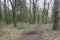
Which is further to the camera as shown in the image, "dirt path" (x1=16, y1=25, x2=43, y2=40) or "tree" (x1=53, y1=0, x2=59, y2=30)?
"tree" (x1=53, y1=0, x2=59, y2=30)

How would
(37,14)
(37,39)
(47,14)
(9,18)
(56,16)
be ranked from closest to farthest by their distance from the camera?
(37,39) → (56,16) → (9,18) → (47,14) → (37,14)

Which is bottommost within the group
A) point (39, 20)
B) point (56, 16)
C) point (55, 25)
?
point (39, 20)

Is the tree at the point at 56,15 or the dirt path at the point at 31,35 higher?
the tree at the point at 56,15

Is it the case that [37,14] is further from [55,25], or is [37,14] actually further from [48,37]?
[48,37]

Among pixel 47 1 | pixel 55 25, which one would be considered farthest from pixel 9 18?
pixel 55 25

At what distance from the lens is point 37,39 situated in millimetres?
7285

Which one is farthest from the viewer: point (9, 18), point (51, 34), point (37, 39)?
point (9, 18)

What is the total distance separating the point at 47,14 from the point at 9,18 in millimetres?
5018

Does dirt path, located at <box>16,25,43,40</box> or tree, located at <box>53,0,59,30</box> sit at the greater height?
tree, located at <box>53,0,59,30</box>

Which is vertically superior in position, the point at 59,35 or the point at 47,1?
the point at 47,1

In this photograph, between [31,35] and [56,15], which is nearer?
[31,35]

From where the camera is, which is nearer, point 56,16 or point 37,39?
point 37,39

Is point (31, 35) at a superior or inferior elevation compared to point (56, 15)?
inferior

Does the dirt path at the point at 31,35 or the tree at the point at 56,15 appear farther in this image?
the tree at the point at 56,15
